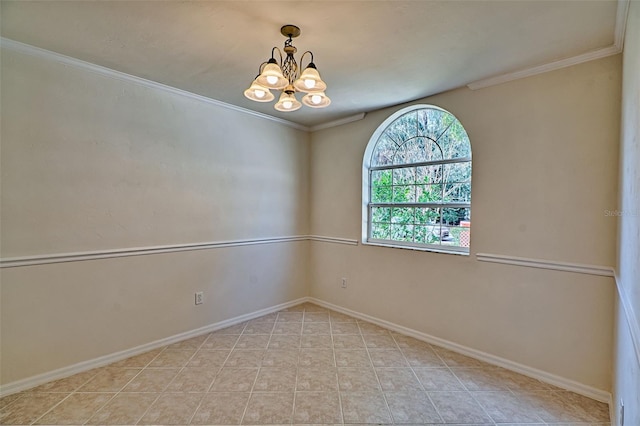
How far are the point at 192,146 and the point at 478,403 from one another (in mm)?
3266

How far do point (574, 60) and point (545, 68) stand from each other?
17cm

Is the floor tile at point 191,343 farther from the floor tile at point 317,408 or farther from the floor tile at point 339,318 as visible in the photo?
the floor tile at point 339,318

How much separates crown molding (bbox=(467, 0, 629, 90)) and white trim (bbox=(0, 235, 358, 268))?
6.91 feet

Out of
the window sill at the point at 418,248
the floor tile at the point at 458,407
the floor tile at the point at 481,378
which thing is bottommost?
the floor tile at the point at 458,407

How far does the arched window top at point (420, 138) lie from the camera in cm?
288

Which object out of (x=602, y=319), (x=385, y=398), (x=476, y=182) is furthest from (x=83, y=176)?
(x=602, y=319)

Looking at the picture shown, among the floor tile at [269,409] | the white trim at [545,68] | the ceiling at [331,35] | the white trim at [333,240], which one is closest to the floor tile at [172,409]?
the floor tile at [269,409]

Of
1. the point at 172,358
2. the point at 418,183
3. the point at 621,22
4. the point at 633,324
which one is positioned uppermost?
the point at 621,22

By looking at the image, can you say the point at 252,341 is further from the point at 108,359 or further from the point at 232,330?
the point at 108,359

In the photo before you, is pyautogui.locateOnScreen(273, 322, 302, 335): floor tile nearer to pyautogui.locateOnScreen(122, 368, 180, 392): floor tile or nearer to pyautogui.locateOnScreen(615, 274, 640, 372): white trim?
pyautogui.locateOnScreen(122, 368, 180, 392): floor tile

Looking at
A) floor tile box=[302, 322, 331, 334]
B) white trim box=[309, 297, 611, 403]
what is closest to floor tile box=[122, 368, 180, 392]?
floor tile box=[302, 322, 331, 334]

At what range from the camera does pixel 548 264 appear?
224 cm

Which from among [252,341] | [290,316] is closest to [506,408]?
[252,341]

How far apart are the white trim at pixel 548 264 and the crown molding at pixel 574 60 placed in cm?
147
